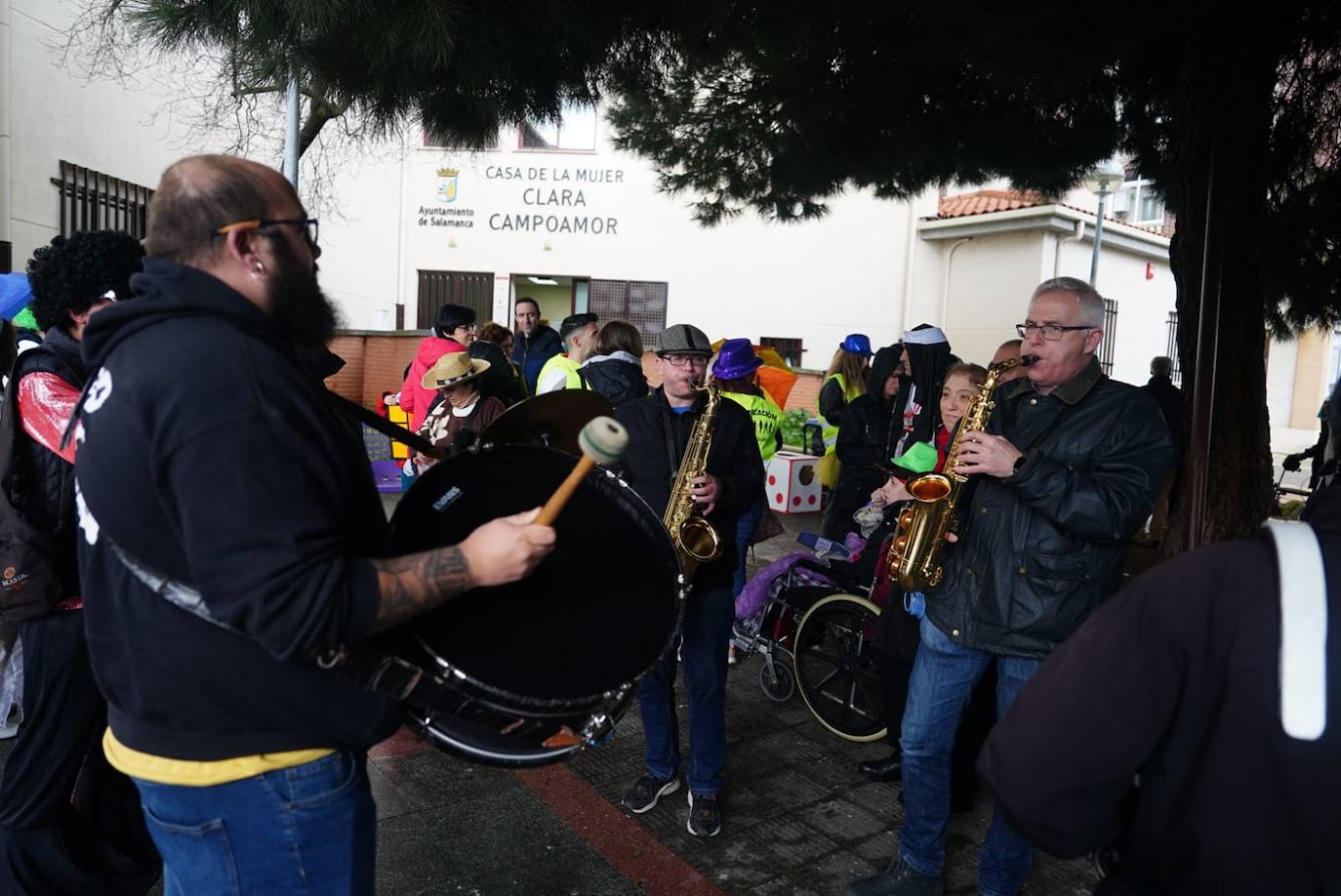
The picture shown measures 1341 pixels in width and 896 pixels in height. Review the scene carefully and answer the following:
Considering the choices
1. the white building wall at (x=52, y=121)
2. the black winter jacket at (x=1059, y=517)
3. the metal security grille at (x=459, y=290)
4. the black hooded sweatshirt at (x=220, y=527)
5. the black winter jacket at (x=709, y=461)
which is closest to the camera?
the black hooded sweatshirt at (x=220, y=527)

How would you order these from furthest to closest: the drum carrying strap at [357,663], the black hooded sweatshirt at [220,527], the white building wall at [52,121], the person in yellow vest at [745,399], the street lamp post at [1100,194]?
the street lamp post at [1100,194] → the white building wall at [52,121] → the person in yellow vest at [745,399] → the drum carrying strap at [357,663] → the black hooded sweatshirt at [220,527]

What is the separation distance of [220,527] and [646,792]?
275 cm

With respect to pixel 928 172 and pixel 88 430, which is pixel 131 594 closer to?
pixel 88 430

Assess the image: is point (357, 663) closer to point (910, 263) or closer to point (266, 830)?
point (266, 830)

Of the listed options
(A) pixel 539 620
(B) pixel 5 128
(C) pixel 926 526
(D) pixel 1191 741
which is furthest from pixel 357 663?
(B) pixel 5 128

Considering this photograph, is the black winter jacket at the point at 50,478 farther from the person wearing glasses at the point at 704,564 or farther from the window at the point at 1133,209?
the window at the point at 1133,209

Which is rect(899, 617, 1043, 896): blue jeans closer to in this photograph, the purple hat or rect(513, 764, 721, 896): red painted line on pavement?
rect(513, 764, 721, 896): red painted line on pavement

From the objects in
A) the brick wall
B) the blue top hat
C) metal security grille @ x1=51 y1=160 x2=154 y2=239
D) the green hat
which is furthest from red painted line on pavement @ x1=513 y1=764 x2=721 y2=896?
the brick wall

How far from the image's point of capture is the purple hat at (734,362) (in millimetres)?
5582

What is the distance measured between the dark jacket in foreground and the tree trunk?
4144mm

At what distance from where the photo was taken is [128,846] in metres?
2.76

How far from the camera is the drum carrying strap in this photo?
1.50 metres

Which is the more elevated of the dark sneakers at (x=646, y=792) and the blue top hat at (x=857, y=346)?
the blue top hat at (x=857, y=346)

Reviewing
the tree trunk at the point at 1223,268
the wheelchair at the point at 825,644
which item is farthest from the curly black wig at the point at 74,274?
the tree trunk at the point at 1223,268
